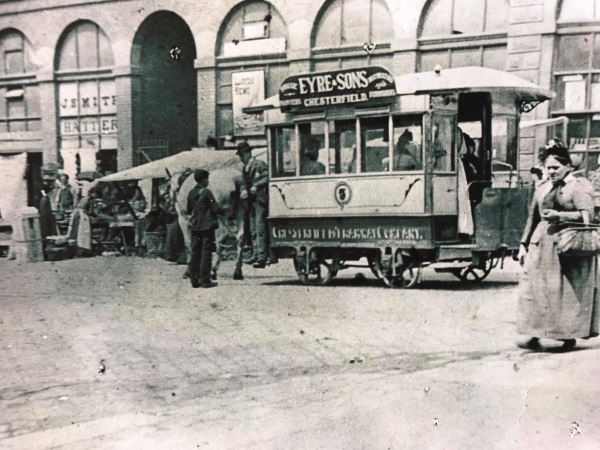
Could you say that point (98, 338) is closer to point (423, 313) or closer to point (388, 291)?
point (423, 313)

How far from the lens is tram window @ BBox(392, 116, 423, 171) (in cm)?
986

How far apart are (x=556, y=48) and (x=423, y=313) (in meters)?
5.58

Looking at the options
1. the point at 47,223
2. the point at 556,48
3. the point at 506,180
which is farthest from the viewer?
the point at 47,223

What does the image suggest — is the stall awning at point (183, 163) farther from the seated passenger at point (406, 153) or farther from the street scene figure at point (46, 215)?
the seated passenger at point (406, 153)

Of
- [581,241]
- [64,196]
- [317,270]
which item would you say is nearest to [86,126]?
[64,196]

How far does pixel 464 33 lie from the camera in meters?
10.9

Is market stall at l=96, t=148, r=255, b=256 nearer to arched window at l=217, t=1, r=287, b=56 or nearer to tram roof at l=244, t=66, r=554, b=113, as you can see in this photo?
arched window at l=217, t=1, r=287, b=56

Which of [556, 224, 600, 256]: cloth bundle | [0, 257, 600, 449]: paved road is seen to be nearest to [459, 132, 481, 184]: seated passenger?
[0, 257, 600, 449]: paved road

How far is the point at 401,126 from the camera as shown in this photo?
9930 mm

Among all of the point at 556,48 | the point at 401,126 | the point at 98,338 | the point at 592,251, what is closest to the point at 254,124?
the point at 401,126

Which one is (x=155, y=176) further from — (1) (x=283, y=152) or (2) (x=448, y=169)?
(2) (x=448, y=169)

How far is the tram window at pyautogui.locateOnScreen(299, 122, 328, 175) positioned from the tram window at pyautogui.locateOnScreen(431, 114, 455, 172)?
5.00ft

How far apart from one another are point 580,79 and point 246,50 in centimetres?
535

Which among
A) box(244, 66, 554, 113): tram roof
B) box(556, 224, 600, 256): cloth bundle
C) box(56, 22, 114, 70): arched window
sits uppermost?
box(56, 22, 114, 70): arched window
